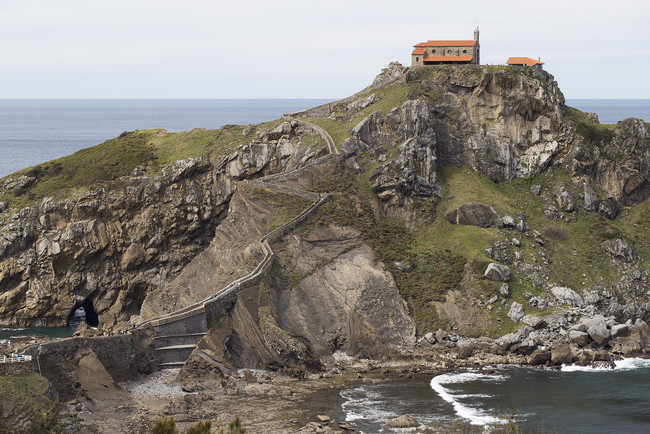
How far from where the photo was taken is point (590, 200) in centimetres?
9744

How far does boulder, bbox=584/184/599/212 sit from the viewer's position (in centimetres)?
9725

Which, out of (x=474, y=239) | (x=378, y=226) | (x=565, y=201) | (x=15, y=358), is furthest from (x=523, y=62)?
(x=15, y=358)

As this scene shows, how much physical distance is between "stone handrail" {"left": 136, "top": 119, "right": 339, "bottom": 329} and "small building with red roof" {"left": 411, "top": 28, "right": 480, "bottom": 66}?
1714 centimetres

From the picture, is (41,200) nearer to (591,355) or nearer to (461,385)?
(461,385)

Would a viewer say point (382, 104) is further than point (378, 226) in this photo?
Yes

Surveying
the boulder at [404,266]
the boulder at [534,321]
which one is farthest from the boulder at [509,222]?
the boulder at [534,321]

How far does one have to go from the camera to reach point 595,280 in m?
88.3

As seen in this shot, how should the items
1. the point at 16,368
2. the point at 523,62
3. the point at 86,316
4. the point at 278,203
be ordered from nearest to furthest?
1. the point at 16,368
2. the point at 278,203
3. the point at 86,316
4. the point at 523,62

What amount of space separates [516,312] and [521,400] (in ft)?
52.2

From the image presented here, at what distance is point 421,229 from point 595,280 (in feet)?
62.4

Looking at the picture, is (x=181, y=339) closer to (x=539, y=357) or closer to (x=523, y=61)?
→ (x=539, y=357)

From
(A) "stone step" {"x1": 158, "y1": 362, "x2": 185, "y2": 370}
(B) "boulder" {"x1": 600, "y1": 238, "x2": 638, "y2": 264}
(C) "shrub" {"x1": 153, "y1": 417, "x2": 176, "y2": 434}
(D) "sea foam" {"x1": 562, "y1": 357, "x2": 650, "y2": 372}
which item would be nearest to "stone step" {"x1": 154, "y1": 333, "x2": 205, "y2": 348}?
(A) "stone step" {"x1": 158, "y1": 362, "x2": 185, "y2": 370}

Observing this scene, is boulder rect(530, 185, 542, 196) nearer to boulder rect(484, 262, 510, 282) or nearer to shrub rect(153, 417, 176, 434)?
boulder rect(484, 262, 510, 282)

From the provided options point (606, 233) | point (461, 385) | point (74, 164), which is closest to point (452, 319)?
point (461, 385)
